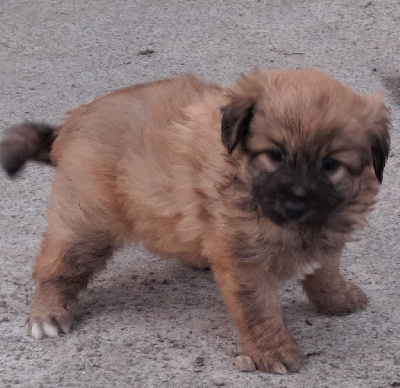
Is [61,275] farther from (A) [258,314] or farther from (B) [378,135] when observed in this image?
(B) [378,135]

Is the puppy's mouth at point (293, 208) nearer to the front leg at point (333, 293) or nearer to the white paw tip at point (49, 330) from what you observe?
the front leg at point (333, 293)

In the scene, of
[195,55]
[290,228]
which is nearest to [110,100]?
[290,228]

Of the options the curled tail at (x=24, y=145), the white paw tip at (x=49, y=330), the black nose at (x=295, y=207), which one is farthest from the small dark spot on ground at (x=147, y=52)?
the black nose at (x=295, y=207)

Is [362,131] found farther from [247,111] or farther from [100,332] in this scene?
[100,332]

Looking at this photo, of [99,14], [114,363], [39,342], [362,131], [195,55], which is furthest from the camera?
[99,14]

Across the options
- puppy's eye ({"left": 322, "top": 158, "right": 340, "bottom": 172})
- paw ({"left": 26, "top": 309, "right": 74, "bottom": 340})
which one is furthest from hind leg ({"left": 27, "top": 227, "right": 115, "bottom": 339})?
puppy's eye ({"left": 322, "top": 158, "right": 340, "bottom": 172})

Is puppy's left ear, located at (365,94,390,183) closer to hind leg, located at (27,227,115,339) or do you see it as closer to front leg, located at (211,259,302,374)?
front leg, located at (211,259,302,374)
